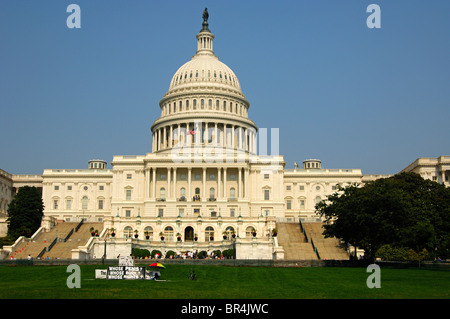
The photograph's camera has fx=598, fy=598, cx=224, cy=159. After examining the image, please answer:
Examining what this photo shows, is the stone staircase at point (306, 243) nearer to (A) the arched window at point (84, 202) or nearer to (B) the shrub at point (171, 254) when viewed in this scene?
A: (B) the shrub at point (171, 254)

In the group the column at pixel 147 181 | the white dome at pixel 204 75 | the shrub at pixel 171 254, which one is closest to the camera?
the shrub at pixel 171 254

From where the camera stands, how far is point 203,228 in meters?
90.8

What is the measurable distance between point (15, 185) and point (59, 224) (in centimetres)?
4640

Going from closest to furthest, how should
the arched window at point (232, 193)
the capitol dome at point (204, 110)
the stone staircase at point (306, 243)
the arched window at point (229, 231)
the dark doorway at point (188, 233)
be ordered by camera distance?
1. the stone staircase at point (306, 243)
2. the arched window at point (229, 231)
3. the dark doorway at point (188, 233)
4. the arched window at point (232, 193)
5. the capitol dome at point (204, 110)

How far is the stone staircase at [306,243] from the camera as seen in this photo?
72625 mm

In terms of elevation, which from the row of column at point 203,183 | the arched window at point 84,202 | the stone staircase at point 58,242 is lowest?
the stone staircase at point 58,242

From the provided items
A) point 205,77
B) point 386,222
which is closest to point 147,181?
point 205,77

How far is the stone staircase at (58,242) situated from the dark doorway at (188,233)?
13.4 metres

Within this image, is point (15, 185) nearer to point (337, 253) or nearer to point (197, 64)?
point (197, 64)

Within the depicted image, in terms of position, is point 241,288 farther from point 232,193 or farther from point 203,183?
point 232,193

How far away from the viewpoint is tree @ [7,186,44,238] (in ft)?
315

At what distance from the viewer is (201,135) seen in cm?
12562

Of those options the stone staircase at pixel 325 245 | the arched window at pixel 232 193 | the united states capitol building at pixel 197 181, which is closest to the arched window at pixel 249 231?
the united states capitol building at pixel 197 181
